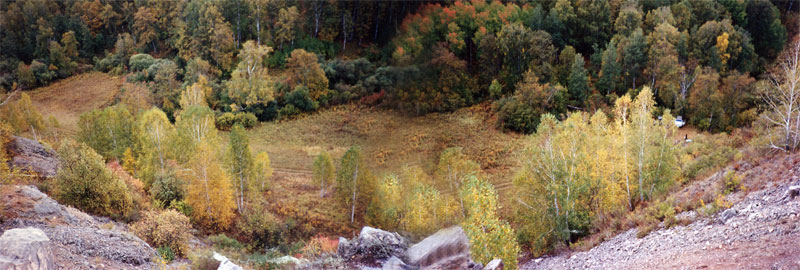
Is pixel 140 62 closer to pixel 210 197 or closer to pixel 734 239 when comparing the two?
pixel 210 197

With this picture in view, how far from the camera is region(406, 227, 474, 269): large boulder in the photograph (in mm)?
12570

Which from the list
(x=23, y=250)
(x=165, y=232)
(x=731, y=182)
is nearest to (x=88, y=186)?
(x=165, y=232)

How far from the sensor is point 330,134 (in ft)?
66.3

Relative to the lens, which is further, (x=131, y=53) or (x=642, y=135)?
(x=131, y=53)

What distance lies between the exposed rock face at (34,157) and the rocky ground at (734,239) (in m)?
17.8

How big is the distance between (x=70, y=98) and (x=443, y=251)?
23496 mm

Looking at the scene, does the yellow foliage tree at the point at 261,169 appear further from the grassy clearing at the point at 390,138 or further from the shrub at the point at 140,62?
the shrub at the point at 140,62

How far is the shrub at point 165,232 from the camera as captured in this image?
1447 cm

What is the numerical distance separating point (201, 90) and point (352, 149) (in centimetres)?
1368

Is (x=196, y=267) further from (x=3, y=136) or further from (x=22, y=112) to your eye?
(x=22, y=112)

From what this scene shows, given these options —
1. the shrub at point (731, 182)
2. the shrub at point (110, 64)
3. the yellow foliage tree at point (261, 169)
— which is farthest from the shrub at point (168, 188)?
the shrub at point (731, 182)

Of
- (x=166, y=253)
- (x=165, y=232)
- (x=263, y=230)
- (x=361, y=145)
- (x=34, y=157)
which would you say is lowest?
(x=263, y=230)

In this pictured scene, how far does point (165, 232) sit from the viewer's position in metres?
14.5

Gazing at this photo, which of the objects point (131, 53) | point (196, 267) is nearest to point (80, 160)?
point (196, 267)
